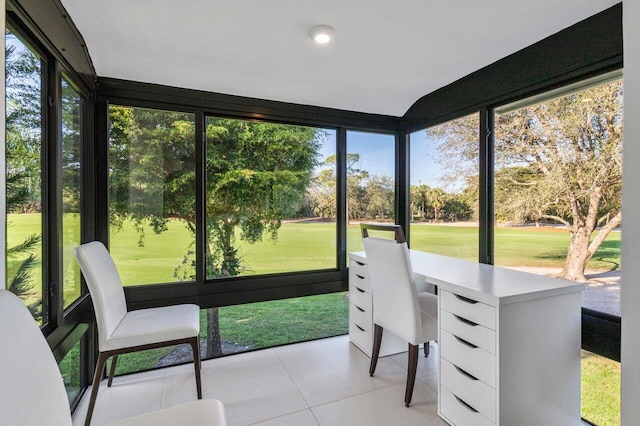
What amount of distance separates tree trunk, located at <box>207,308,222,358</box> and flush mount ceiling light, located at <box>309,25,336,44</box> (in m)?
2.35

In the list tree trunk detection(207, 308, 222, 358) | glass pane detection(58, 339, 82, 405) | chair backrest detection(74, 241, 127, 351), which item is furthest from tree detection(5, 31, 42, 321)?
tree trunk detection(207, 308, 222, 358)

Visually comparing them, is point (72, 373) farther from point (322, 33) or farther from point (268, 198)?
point (322, 33)

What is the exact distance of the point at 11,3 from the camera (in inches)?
48.9

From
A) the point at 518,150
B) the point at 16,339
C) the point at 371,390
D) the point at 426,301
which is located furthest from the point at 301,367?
the point at 518,150

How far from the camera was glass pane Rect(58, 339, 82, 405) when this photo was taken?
6.23ft

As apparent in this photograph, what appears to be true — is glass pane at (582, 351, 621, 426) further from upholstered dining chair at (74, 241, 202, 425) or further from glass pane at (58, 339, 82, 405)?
glass pane at (58, 339, 82, 405)

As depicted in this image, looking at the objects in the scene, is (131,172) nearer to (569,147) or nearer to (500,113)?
(500,113)

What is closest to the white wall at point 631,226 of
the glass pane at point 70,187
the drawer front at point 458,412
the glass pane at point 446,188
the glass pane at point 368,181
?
the drawer front at point 458,412

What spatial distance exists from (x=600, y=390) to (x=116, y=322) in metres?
2.91

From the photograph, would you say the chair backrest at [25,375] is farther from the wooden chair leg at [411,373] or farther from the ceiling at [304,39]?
the wooden chair leg at [411,373]

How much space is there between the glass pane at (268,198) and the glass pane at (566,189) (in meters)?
1.56

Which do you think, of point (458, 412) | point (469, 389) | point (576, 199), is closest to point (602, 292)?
point (576, 199)

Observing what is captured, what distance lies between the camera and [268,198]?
9.74ft

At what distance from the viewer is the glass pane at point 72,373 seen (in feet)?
6.23
